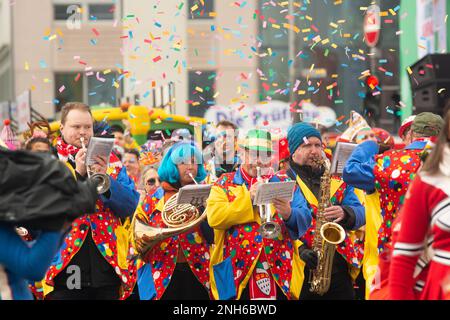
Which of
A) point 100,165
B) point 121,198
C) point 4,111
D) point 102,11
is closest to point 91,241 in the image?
point 121,198

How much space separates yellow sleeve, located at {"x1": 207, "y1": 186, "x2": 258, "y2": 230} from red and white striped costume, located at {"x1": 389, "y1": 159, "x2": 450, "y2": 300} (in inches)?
120

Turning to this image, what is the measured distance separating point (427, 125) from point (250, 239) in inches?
58.6

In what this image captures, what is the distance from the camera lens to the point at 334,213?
8055 mm

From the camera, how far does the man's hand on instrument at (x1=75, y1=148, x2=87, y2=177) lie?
7.34 meters

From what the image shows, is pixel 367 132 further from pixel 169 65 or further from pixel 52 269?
pixel 169 65

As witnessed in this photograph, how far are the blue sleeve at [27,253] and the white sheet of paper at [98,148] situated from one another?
8.62 ft

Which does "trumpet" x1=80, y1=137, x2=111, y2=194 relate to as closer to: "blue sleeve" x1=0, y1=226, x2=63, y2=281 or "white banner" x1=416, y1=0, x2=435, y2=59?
"blue sleeve" x1=0, y1=226, x2=63, y2=281

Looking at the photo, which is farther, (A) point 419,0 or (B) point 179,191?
(A) point 419,0

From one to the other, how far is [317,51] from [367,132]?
23480 mm

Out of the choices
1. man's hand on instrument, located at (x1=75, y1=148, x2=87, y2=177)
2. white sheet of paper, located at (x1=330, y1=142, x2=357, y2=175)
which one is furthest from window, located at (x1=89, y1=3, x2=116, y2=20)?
man's hand on instrument, located at (x1=75, y1=148, x2=87, y2=177)

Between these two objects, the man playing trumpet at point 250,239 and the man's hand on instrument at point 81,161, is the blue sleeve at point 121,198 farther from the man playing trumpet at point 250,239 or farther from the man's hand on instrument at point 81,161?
the man playing trumpet at point 250,239

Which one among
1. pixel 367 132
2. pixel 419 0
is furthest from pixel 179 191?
pixel 419 0

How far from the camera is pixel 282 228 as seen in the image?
7.84 m

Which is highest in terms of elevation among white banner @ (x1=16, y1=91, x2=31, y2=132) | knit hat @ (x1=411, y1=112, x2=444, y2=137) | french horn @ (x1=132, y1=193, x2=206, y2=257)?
knit hat @ (x1=411, y1=112, x2=444, y2=137)
